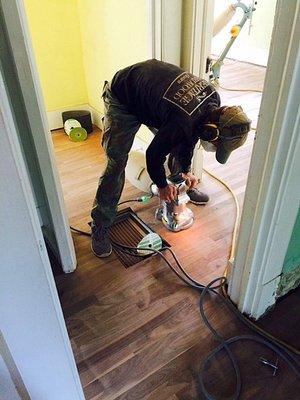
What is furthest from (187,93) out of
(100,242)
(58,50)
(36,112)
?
(58,50)

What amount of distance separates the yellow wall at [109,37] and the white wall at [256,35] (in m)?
2.19

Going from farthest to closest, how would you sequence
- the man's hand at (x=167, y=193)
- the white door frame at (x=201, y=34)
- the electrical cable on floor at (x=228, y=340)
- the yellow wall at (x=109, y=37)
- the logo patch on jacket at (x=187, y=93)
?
1. the yellow wall at (x=109, y=37)
2. the white door frame at (x=201, y=34)
3. the man's hand at (x=167, y=193)
4. the logo patch on jacket at (x=187, y=93)
5. the electrical cable on floor at (x=228, y=340)

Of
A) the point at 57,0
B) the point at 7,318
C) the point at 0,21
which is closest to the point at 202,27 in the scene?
the point at 0,21

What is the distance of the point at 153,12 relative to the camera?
5.40ft

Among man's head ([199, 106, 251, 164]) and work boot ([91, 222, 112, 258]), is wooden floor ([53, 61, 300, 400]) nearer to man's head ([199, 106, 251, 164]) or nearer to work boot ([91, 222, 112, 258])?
work boot ([91, 222, 112, 258])

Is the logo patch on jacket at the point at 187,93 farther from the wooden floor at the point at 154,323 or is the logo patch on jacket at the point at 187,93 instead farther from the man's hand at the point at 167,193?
the wooden floor at the point at 154,323

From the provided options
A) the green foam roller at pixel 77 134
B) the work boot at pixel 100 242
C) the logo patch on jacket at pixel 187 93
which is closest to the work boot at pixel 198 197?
the work boot at pixel 100 242

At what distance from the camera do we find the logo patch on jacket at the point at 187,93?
49.3 inches

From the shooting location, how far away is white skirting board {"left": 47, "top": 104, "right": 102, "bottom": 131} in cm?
284

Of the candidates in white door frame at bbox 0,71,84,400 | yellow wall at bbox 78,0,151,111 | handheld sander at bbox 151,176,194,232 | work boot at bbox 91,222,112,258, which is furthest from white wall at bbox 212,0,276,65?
white door frame at bbox 0,71,84,400

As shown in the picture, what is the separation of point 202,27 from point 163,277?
1.27m

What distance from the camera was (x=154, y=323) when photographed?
1.31m

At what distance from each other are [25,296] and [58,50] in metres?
2.53

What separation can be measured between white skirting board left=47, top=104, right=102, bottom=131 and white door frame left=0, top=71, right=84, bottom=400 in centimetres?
238
